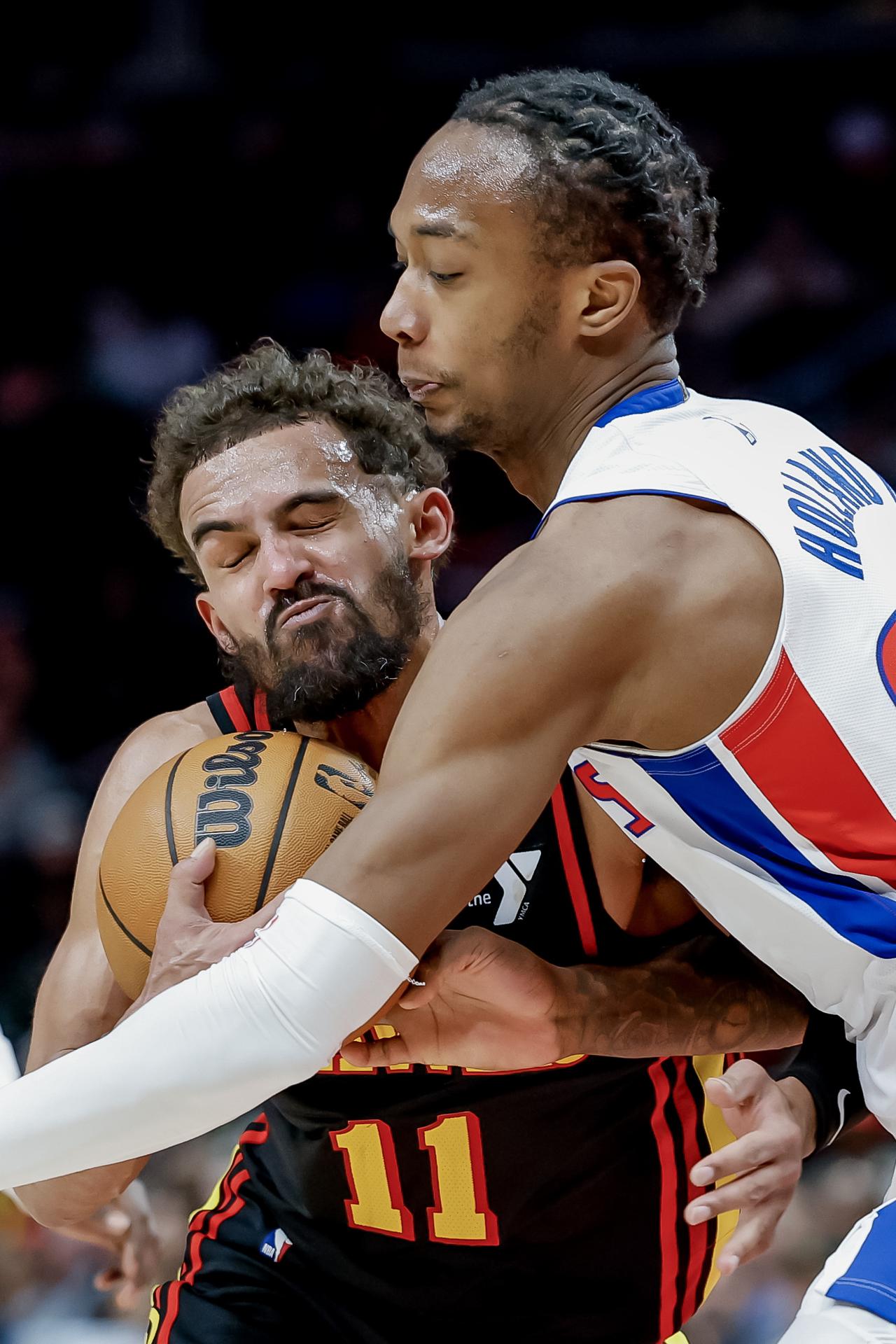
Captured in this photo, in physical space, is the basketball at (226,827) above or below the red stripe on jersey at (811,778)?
below

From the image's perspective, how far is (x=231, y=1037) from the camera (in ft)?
6.43

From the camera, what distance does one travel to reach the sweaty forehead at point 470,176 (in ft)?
7.79

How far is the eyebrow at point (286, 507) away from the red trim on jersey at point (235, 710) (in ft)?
1.10

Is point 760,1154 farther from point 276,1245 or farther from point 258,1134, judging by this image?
point 258,1134

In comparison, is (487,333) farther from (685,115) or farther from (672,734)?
(685,115)

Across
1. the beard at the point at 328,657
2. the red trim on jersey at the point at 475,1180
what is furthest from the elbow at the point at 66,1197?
the beard at the point at 328,657

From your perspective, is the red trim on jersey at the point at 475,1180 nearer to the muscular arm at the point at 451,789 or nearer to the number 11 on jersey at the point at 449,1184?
the number 11 on jersey at the point at 449,1184

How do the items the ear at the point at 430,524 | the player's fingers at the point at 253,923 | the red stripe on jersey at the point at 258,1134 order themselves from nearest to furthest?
the player's fingers at the point at 253,923, the ear at the point at 430,524, the red stripe on jersey at the point at 258,1134

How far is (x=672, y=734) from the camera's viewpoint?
2.08 meters

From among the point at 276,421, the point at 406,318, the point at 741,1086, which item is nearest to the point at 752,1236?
the point at 741,1086

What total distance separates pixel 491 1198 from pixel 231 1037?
1.26 m

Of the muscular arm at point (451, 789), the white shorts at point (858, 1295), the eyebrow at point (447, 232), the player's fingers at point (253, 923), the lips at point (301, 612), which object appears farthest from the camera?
the lips at point (301, 612)

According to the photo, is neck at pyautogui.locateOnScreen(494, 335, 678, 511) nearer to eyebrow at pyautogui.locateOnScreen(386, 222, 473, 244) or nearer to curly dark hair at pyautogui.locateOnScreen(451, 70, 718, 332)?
curly dark hair at pyautogui.locateOnScreen(451, 70, 718, 332)

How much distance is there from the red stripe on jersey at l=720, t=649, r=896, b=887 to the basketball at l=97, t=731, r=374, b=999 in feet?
2.53
